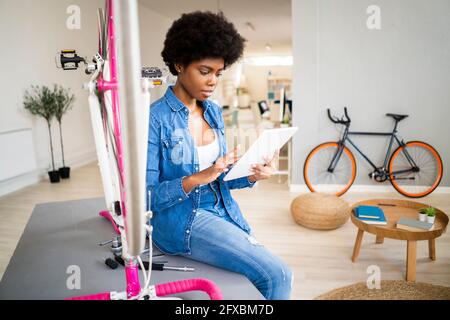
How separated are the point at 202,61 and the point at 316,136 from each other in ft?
9.54

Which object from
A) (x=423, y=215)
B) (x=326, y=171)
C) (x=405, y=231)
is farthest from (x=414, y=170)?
(x=405, y=231)

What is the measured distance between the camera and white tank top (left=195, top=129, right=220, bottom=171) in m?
1.28

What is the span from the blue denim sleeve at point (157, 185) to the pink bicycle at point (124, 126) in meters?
0.21

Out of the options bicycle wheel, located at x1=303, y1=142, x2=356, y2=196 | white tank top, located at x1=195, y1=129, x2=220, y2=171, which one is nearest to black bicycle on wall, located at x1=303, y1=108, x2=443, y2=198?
bicycle wheel, located at x1=303, y1=142, x2=356, y2=196

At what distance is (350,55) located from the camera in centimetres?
362

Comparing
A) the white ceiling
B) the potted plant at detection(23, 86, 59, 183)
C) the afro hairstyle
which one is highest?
the white ceiling

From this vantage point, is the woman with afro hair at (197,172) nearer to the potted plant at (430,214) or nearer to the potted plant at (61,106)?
the potted plant at (430,214)

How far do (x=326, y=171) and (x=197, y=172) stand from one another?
2.98m

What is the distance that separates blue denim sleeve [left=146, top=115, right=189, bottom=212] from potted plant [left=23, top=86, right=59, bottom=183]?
369 cm

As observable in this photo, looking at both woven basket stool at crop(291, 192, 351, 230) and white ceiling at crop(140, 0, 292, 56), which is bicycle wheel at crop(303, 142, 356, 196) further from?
white ceiling at crop(140, 0, 292, 56)

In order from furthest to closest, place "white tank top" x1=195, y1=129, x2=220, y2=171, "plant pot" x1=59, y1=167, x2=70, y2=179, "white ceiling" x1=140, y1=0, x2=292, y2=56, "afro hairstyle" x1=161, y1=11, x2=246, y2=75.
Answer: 1. "white ceiling" x1=140, y1=0, x2=292, y2=56
2. "plant pot" x1=59, y1=167, x2=70, y2=179
3. "white tank top" x1=195, y1=129, x2=220, y2=171
4. "afro hairstyle" x1=161, y1=11, x2=246, y2=75

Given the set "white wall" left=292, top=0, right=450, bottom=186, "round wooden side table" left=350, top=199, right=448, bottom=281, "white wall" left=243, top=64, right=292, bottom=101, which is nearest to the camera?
"round wooden side table" left=350, top=199, right=448, bottom=281

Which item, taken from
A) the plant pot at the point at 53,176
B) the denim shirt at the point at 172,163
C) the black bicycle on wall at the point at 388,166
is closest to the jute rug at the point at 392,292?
the denim shirt at the point at 172,163

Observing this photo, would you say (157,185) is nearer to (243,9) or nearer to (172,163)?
(172,163)
